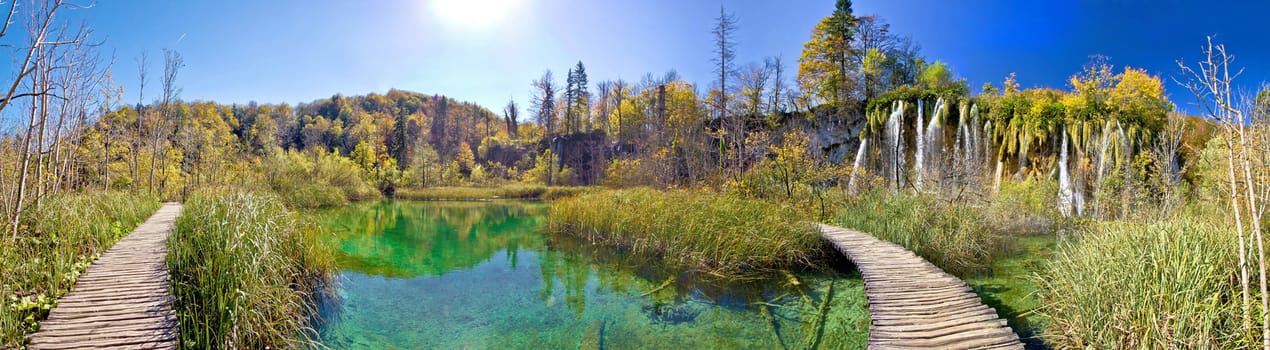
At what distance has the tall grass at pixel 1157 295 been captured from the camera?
2.95m

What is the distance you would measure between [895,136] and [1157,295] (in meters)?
16.5

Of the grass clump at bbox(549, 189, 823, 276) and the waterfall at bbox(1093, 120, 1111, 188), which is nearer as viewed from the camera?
the grass clump at bbox(549, 189, 823, 276)

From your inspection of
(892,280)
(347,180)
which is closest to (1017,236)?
(892,280)

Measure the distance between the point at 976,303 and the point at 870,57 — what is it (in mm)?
20806

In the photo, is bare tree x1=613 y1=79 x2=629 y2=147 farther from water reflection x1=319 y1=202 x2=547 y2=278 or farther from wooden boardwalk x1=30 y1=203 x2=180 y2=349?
wooden boardwalk x1=30 y1=203 x2=180 y2=349

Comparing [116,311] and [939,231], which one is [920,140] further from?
[116,311]

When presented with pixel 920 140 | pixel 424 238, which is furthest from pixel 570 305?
pixel 920 140

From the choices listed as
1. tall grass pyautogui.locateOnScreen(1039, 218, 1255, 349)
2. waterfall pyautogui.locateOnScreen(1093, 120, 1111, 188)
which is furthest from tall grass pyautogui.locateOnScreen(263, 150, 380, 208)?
waterfall pyautogui.locateOnScreen(1093, 120, 1111, 188)

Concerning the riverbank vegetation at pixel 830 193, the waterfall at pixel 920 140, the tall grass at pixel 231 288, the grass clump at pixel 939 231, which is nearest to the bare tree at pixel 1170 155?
the riverbank vegetation at pixel 830 193

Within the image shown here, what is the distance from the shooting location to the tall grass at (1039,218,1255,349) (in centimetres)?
295

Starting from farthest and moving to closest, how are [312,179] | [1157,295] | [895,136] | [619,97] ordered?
[619,97], [312,179], [895,136], [1157,295]

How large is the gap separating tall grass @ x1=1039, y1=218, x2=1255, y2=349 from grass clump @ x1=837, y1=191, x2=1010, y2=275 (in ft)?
10.7

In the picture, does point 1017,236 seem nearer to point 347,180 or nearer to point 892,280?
point 892,280

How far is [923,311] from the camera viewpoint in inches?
169
